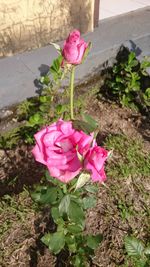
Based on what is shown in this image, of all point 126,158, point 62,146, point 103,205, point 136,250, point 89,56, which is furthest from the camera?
point 89,56

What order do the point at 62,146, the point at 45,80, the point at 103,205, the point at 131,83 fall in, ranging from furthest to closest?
the point at 131,83, the point at 45,80, the point at 103,205, the point at 62,146

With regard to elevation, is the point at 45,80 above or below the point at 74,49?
below

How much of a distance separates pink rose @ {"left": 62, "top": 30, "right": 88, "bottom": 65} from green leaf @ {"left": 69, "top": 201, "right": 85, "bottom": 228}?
1.87ft

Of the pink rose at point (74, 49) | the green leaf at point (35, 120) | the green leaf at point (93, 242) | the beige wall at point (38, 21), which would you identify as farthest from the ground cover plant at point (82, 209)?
the beige wall at point (38, 21)

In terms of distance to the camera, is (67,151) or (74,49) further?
(74,49)

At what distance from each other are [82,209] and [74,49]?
649 millimetres

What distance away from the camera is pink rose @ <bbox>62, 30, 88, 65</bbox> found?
1451mm

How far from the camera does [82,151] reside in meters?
1.14

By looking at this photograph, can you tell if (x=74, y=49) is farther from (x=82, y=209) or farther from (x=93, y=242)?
(x=93, y=242)

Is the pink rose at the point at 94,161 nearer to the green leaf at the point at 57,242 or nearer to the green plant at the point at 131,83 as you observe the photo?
the green leaf at the point at 57,242

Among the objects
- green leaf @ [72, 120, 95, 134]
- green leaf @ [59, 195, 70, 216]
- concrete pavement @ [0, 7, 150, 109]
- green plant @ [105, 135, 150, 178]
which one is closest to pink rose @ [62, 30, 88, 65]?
green leaf @ [72, 120, 95, 134]

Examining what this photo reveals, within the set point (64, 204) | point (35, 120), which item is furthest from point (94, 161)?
point (35, 120)

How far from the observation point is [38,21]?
2.97m

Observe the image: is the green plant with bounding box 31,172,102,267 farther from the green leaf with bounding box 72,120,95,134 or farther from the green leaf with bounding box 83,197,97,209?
the green leaf with bounding box 72,120,95,134
